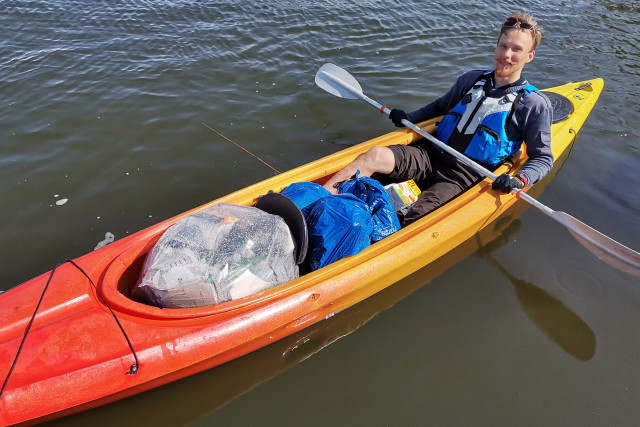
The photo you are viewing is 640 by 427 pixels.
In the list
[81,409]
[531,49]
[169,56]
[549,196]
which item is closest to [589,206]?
[549,196]

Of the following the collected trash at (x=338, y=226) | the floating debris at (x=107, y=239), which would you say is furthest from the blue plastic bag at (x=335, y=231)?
the floating debris at (x=107, y=239)

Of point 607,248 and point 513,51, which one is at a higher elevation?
point 513,51

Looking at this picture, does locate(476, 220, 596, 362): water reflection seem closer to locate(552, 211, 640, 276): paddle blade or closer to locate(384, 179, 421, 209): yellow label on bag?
locate(552, 211, 640, 276): paddle blade

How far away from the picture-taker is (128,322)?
212cm

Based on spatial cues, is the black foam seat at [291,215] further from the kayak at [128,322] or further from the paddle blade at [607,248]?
the paddle blade at [607,248]

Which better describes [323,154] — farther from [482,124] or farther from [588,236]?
[588,236]

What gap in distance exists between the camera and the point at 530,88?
3.08m

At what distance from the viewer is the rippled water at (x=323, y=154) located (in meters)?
2.44

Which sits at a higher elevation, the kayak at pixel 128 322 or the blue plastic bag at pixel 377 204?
the blue plastic bag at pixel 377 204

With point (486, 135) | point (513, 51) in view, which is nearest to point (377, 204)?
point (486, 135)

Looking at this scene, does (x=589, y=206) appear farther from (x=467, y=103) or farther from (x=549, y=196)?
(x=467, y=103)

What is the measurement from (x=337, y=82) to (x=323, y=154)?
882mm

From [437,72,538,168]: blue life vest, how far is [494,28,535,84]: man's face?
169 mm

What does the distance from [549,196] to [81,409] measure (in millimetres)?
4001
